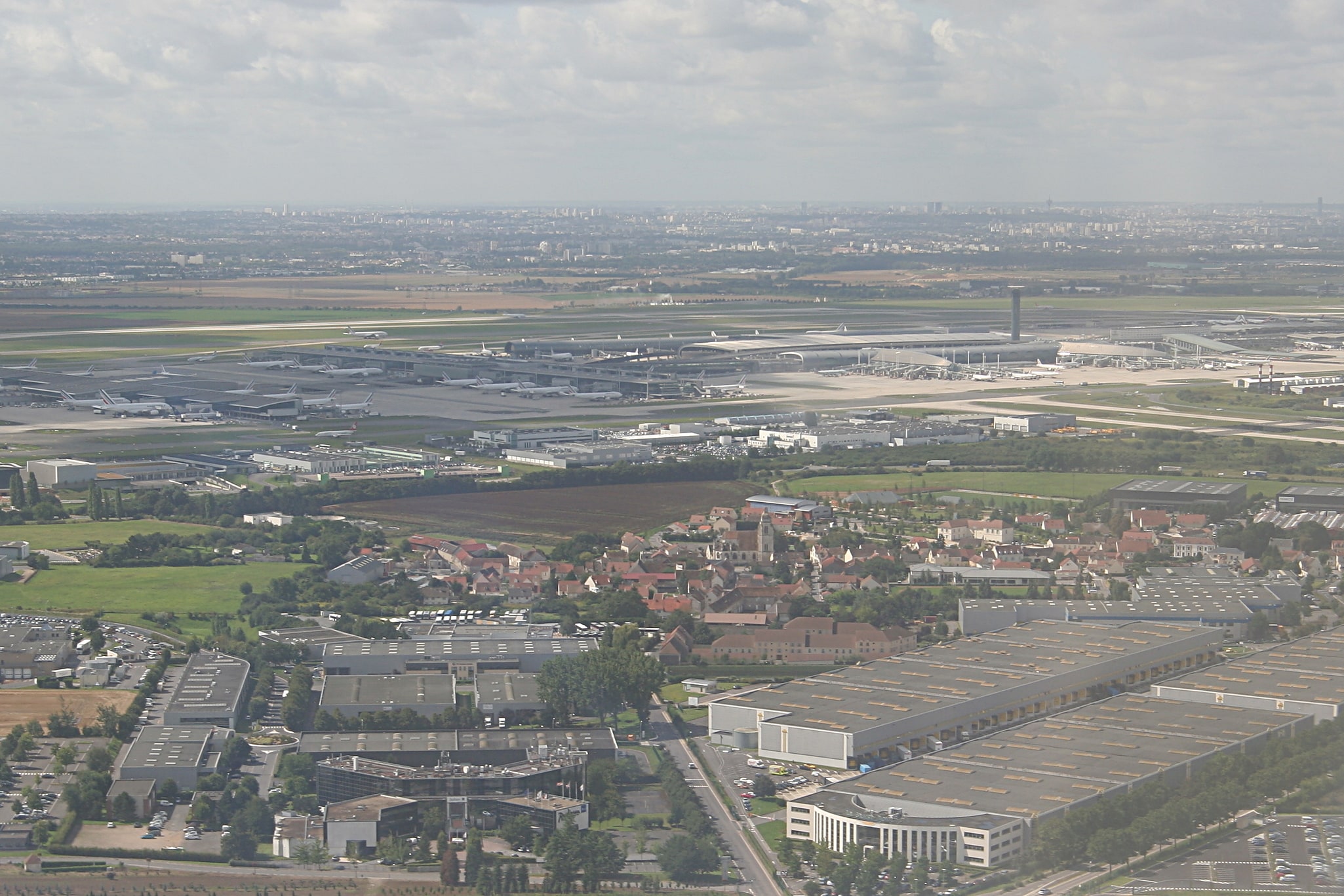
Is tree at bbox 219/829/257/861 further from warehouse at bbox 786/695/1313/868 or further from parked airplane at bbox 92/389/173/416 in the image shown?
parked airplane at bbox 92/389/173/416

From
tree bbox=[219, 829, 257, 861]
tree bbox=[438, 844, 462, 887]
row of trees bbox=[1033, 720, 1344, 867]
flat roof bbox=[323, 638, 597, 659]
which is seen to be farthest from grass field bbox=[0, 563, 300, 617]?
row of trees bbox=[1033, 720, 1344, 867]

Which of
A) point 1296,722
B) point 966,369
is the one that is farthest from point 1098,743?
point 966,369

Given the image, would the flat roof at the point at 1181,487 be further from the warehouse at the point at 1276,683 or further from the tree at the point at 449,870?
the tree at the point at 449,870

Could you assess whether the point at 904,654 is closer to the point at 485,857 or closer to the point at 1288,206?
the point at 485,857

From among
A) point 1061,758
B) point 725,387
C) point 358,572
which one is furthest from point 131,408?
point 1061,758

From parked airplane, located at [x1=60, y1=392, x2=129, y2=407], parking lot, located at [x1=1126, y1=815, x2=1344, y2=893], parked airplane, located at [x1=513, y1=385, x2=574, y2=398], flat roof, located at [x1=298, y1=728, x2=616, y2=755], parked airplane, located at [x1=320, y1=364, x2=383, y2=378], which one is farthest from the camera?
parked airplane, located at [x1=320, y1=364, x2=383, y2=378]

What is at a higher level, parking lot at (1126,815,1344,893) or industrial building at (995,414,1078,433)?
industrial building at (995,414,1078,433)
